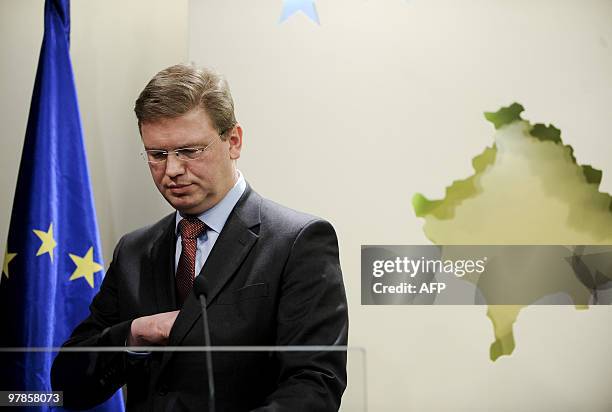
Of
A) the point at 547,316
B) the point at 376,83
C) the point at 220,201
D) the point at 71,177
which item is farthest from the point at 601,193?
the point at 71,177

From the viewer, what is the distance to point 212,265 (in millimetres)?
1675

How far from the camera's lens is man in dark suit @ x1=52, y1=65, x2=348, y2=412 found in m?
1.43

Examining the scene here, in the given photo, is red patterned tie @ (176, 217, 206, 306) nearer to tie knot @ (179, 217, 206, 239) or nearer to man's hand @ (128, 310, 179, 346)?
tie knot @ (179, 217, 206, 239)

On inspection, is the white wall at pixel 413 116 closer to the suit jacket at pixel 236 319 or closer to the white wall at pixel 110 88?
the white wall at pixel 110 88

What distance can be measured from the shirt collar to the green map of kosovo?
4.11 feet

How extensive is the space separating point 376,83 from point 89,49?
1.26 metres

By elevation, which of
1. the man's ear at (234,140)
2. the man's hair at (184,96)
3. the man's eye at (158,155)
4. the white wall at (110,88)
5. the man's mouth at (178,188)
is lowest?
the man's mouth at (178,188)

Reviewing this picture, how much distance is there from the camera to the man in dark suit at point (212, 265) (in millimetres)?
1426

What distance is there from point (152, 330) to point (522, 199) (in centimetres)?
188

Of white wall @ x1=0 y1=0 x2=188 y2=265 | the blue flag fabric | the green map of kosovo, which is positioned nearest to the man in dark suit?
the blue flag fabric

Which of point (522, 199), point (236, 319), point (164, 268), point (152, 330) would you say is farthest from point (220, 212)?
point (522, 199)

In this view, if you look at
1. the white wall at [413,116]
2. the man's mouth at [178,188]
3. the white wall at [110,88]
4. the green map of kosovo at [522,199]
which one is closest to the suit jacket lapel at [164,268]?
the man's mouth at [178,188]

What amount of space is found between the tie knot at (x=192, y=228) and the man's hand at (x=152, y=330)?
367 mm

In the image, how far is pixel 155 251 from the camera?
5.98 ft
